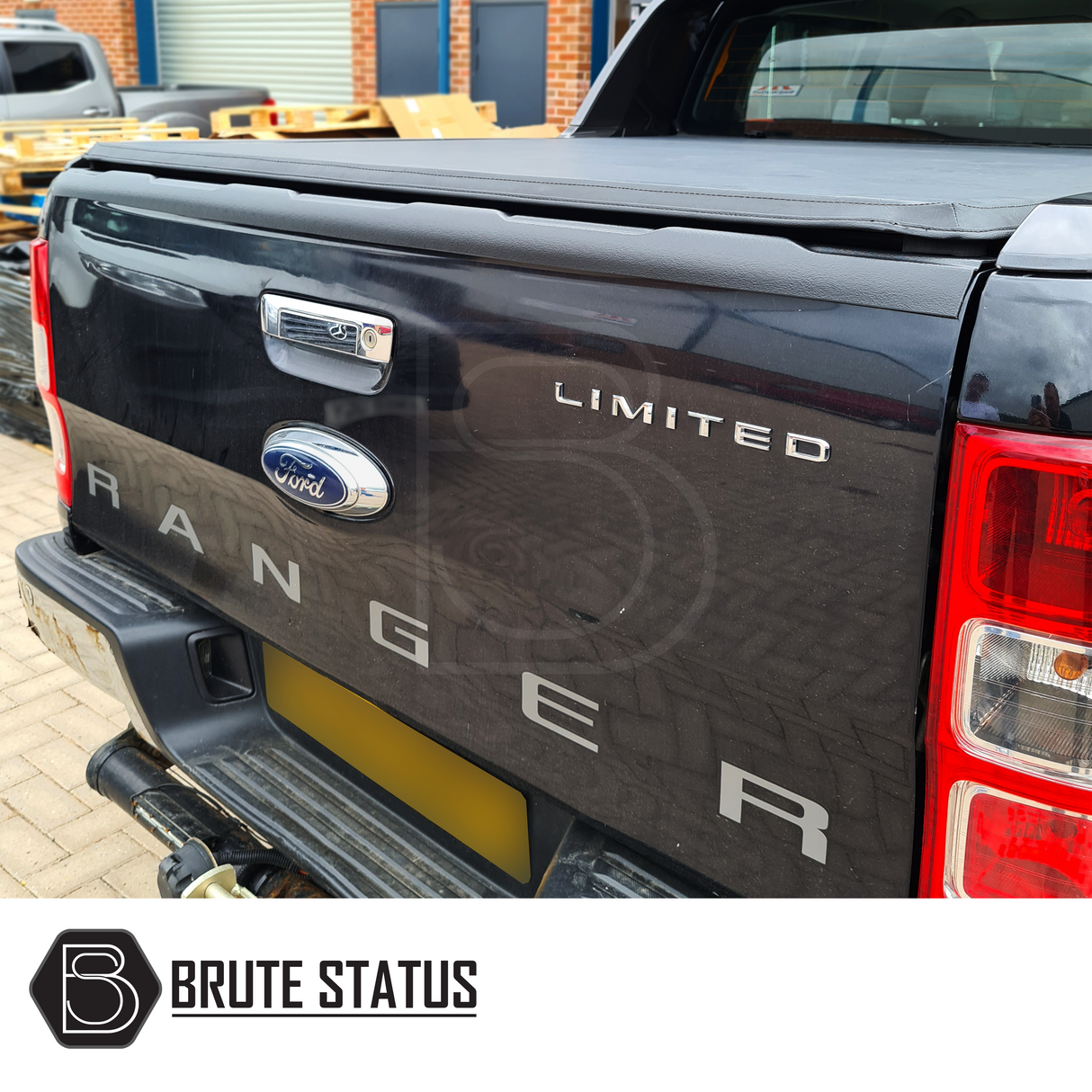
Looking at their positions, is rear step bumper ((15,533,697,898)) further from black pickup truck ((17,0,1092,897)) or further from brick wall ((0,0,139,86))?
brick wall ((0,0,139,86))

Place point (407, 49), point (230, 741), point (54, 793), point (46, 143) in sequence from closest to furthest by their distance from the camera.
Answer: point (230, 741) < point (54, 793) < point (46, 143) < point (407, 49)

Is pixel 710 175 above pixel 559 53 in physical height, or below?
below

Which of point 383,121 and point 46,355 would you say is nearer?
point 46,355

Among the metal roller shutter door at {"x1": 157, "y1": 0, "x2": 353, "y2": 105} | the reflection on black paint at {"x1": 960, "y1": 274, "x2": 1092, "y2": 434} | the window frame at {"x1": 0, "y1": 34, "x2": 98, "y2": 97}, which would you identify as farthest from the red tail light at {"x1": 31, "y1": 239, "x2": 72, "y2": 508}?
the metal roller shutter door at {"x1": 157, "y1": 0, "x2": 353, "y2": 105}

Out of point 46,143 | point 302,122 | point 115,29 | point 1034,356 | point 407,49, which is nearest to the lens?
point 1034,356

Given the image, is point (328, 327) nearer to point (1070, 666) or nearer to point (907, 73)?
point (1070, 666)

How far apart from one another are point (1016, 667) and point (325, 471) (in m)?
1.00

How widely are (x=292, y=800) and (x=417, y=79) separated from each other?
11.3m

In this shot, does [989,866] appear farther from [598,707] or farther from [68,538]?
[68,538]

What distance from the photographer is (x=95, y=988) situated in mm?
1353

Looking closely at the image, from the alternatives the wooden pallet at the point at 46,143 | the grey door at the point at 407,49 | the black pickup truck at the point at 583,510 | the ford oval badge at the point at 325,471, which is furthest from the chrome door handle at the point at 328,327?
the grey door at the point at 407,49

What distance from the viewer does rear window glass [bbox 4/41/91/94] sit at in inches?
399

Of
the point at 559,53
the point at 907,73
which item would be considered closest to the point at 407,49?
the point at 559,53

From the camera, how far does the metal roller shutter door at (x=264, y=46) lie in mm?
12961
